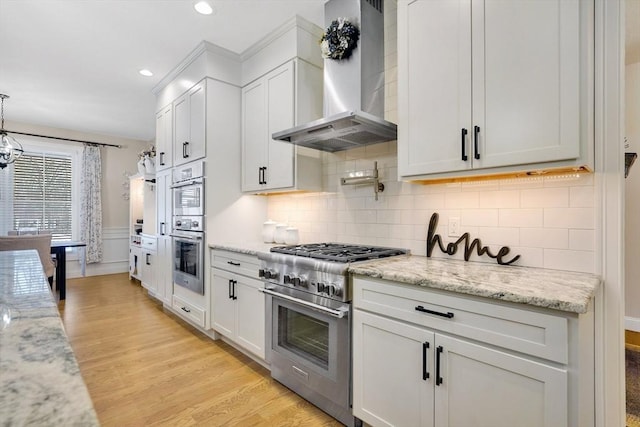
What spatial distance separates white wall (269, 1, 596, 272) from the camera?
1.59m

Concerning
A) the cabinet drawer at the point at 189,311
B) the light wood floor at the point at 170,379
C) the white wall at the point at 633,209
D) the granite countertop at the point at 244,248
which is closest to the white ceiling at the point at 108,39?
the granite countertop at the point at 244,248

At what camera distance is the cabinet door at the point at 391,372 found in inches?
57.2

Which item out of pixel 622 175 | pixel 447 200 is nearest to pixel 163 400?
pixel 447 200

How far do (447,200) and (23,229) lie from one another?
262 inches

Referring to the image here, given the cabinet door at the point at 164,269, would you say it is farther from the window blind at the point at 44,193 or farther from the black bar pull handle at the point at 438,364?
the window blind at the point at 44,193

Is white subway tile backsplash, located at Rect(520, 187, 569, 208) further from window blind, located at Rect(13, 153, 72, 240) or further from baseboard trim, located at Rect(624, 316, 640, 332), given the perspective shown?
window blind, located at Rect(13, 153, 72, 240)

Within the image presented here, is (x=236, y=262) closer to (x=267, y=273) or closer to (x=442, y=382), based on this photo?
(x=267, y=273)

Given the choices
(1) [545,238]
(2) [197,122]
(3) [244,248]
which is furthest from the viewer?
(2) [197,122]

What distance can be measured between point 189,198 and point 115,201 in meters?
4.09

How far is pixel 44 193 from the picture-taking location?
5.68 meters

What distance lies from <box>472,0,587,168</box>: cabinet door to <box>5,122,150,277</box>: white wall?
6674mm

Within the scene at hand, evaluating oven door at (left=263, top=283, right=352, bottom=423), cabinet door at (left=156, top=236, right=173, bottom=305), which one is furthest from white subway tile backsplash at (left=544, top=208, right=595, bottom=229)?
cabinet door at (left=156, top=236, right=173, bottom=305)

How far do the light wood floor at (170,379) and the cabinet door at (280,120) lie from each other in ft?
4.97

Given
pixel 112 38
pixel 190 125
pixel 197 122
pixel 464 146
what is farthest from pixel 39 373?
pixel 112 38
